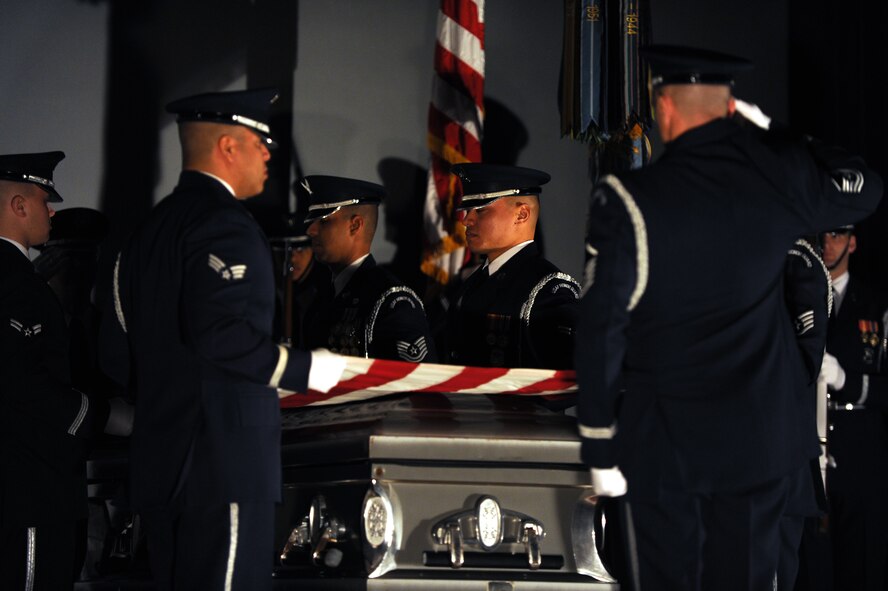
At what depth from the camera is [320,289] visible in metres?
5.77

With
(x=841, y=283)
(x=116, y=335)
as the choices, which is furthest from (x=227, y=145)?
(x=841, y=283)

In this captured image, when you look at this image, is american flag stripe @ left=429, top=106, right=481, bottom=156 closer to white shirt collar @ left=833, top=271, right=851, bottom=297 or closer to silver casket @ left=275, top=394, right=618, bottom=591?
white shirt collar @ left=833, top=271, right=851, bottom=297

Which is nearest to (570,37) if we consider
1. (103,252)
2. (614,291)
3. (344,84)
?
(344,84)

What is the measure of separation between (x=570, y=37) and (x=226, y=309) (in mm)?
2705

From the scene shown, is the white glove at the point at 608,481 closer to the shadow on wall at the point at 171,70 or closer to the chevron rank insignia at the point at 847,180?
the chevron rank insignia at the point at 847,180

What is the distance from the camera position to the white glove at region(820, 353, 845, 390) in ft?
15.0

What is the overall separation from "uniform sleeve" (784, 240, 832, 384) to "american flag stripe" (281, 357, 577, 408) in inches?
25.2

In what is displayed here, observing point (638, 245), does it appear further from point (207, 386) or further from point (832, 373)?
point (832, 373)

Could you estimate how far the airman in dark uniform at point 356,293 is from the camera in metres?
4.54

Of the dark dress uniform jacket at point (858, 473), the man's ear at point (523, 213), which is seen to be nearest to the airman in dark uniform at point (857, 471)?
the dark dress uniform jacket at point (858, 473)

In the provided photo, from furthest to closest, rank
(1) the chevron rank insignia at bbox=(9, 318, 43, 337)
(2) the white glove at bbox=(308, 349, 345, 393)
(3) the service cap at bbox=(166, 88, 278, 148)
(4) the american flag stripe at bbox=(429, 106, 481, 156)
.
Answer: (4) the american flag stripe at bbox=(429, 106, 481, 156) < (1) the chevron rank insignia at bbox=(9, 318, 43, 337) < (3) the service cap at bbox=(166, 88, 278, 148) < (2) the white glove at bbox=(308, 349, 345, 393)

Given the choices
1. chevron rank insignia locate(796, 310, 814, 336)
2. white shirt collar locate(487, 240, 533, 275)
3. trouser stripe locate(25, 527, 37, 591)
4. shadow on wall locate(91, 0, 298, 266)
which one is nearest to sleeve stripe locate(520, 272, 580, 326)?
white shirt collar locate(487, 240, 533, 275)

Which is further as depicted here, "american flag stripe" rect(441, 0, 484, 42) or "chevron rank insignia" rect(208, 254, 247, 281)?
"american flag stripe" rect(441, 0, 484, 42)

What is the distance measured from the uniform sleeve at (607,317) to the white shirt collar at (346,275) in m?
2.02
